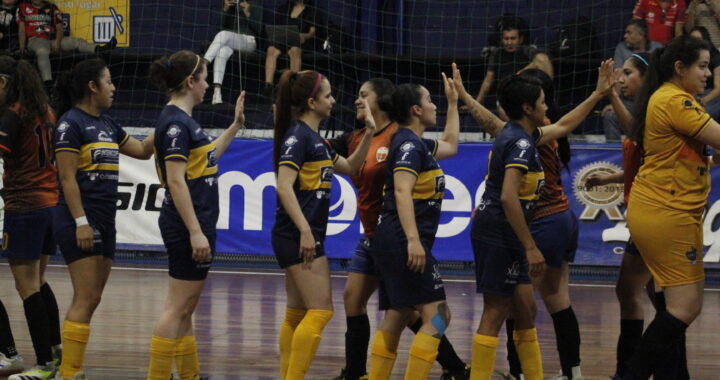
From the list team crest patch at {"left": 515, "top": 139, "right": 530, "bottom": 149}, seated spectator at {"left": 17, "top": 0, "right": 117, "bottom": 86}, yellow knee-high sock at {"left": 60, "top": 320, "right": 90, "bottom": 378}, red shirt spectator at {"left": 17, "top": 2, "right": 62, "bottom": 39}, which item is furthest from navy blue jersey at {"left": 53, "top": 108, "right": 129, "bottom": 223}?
red shirt spectator at {"left": 17, "top": 2, "right": 62, "bottom": 39}

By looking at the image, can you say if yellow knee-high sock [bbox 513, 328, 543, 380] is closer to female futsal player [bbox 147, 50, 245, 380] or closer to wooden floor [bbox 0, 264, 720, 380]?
wooden floor [bbox 0, 264, 720, 380]

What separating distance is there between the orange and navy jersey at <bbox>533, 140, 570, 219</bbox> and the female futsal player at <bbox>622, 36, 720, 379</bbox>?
781mm

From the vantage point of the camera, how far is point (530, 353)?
599 centimetres

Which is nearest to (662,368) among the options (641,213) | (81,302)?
(641,213)

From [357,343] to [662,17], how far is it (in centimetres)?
747

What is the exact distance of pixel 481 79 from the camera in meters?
13.5

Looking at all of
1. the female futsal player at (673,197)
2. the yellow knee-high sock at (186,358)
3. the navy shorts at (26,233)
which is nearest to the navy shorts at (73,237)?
the navy shorts at (26,233)

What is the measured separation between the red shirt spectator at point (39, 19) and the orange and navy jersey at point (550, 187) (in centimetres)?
954

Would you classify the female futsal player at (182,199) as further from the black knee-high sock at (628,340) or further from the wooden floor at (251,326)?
the black knee-high sock at (628,340)

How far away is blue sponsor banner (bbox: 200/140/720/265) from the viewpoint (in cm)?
1128

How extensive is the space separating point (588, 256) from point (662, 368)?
5.90 metres

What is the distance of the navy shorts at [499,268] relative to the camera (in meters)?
5.66

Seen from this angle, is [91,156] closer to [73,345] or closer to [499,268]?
[73,345]

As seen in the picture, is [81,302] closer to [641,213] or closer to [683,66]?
[641,213]
